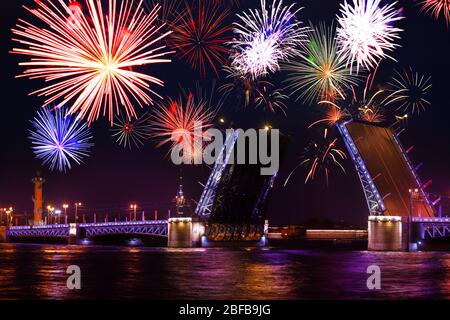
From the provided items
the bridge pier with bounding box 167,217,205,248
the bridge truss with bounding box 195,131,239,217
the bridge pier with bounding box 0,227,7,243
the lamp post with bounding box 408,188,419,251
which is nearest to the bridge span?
the bridge pier with bounding box 167,217,205,248

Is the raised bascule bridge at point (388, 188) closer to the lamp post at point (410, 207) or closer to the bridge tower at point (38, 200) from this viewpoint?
the lamp post at point (410, 207)

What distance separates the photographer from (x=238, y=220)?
96875 millimetres

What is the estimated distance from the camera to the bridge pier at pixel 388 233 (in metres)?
89.6

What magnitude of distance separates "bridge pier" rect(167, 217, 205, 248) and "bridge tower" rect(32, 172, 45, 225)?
86.3 meters

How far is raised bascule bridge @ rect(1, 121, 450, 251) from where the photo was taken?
8488 cm

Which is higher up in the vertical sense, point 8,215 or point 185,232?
point 185,232

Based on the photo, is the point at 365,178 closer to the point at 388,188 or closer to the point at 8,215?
the point at 388,188

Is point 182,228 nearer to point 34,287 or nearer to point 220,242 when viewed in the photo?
point 220,242

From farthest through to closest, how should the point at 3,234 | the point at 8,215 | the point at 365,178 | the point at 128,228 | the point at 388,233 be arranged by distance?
the point at 8,215, the point at 3,234, the point at 128,228, the point at 365,178, the point at 388,233

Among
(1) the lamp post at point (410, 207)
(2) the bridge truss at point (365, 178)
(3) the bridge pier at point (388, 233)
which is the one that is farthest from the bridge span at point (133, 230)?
(1) the lamp post at point (410, 207)

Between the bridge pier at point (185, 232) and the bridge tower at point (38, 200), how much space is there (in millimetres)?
86289

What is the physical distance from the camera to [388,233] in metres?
89.9

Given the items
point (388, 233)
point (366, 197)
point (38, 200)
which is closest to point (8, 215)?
point (38, 200)

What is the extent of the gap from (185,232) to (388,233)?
26.6 metres
